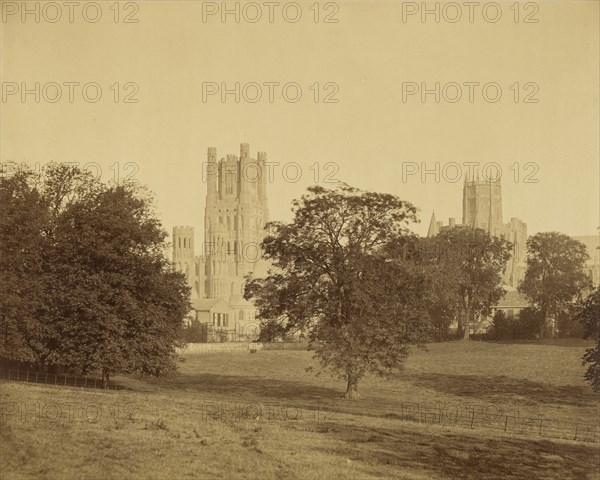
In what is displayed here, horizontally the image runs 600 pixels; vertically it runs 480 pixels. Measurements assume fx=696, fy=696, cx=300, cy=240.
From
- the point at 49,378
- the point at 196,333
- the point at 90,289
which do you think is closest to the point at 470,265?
the point at 196,333

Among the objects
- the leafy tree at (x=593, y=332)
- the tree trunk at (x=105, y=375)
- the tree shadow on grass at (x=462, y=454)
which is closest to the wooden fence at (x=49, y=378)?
the tree trunk at (x=105, y=375)

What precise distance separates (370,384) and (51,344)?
2302 cm

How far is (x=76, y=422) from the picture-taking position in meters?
25.7

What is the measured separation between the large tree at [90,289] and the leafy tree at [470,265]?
54.9m

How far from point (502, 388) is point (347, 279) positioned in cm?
1866

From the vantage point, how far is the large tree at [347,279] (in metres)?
38.4

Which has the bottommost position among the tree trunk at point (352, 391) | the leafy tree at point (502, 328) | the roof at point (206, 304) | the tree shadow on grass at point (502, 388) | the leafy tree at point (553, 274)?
the tree shadow on grass at point (502, 388)

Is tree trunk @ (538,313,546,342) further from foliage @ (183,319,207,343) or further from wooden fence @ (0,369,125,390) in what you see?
wooden fence @ (0,369,125,390)

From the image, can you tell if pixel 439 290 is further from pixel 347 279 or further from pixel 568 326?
pixel 347 279

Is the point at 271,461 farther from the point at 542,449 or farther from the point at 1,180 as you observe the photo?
the point at 1,180

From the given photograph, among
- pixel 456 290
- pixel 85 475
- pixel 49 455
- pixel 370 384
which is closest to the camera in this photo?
pixel 85 475

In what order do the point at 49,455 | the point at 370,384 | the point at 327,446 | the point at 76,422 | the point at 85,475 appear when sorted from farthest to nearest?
the point at 370,384 < the point at 76,422 < the point at 327,446 < the point at 49,455 < the point at 85,475

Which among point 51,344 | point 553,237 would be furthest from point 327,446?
point 553,237

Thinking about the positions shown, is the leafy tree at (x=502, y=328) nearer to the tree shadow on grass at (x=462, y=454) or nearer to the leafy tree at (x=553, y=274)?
the leafy tree at (x=553, y=274)
